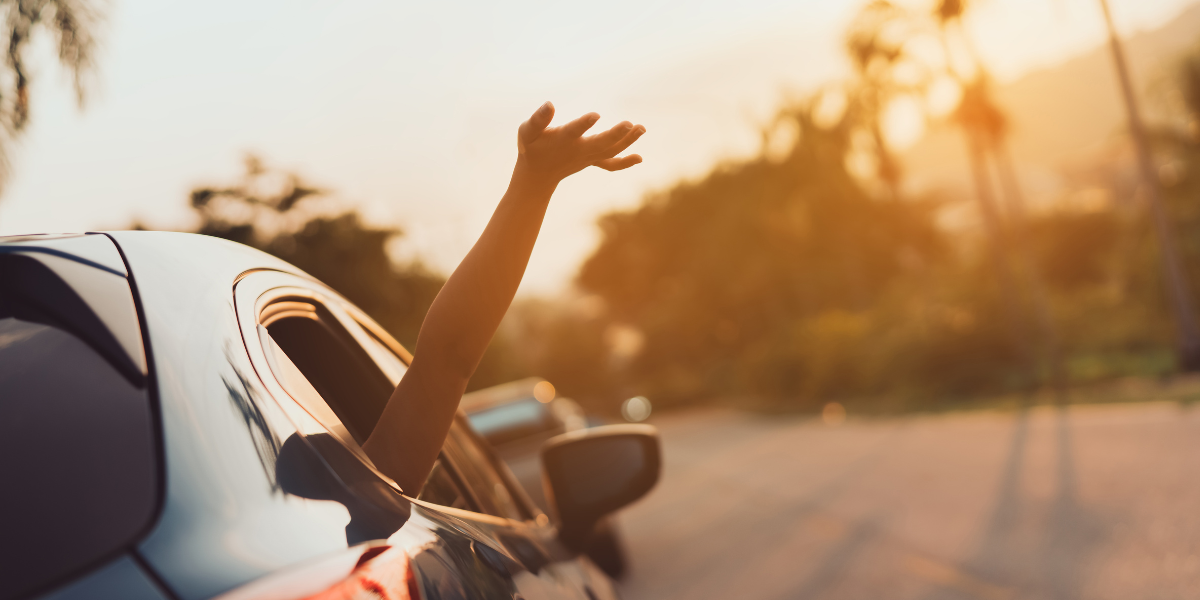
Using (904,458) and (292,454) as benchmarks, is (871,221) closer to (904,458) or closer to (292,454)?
(904,458)

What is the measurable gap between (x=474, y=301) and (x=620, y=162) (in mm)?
455

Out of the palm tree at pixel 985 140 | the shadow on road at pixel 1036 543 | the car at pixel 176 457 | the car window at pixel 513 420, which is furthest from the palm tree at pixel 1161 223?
the car at pixel 176 457

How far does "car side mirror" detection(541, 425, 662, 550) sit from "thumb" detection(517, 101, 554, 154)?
39.9 inches

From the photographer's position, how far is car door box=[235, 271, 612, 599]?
3.79ft

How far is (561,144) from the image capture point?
1646 mm

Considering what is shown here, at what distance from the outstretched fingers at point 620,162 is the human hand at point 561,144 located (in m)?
0.11

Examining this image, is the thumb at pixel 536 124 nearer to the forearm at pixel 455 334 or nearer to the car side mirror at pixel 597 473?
the forearm at pixel 455 334

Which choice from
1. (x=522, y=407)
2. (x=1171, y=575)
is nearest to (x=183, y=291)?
(x=1171, y=575)

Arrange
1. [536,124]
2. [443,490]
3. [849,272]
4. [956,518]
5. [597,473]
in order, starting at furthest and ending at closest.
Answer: [849,272]
[956,518]
[597,473]
[443,490]
[536,124]

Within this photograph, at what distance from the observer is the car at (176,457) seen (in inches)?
34.0

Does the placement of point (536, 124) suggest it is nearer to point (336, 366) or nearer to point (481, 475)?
point (336, 366)

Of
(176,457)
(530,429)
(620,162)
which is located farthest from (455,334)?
(530,429)

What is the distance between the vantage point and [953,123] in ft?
76.4

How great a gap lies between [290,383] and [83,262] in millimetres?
317
